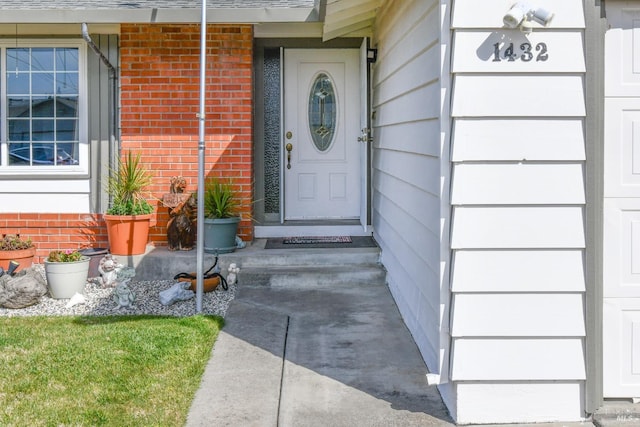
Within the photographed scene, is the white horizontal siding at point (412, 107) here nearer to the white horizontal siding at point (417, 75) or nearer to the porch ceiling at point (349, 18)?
the white horizontal siding at point (417, 75)

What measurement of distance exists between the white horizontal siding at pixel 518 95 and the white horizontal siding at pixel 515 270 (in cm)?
68

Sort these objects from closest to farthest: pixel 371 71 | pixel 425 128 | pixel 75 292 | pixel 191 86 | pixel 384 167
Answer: pixel 425 128 < pixel 75 292 < pixel 384 167 < pixel 191 86 < pixel 371 71

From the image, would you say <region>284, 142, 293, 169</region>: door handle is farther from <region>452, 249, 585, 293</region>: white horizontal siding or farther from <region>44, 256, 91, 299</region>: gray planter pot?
<region>452, 249, 585, 293</region>: white horizontal siding

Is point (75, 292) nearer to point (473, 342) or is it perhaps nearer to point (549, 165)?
point (473, 342)

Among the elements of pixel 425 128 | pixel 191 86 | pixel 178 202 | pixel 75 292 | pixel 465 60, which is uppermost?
pixel 191 86

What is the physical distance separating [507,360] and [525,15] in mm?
1662

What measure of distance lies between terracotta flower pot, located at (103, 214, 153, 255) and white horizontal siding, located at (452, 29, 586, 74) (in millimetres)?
4338

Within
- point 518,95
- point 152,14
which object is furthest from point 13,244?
point 518,95

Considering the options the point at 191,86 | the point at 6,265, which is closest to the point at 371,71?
the point at 191,86

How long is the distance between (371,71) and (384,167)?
1638 millimetres

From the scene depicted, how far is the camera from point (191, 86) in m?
6.97

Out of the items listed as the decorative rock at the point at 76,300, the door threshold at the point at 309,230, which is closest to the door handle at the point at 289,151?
the door threshold at the point at 309,230

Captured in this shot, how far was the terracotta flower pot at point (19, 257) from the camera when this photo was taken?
6367 millimetres

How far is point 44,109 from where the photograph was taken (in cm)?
719
